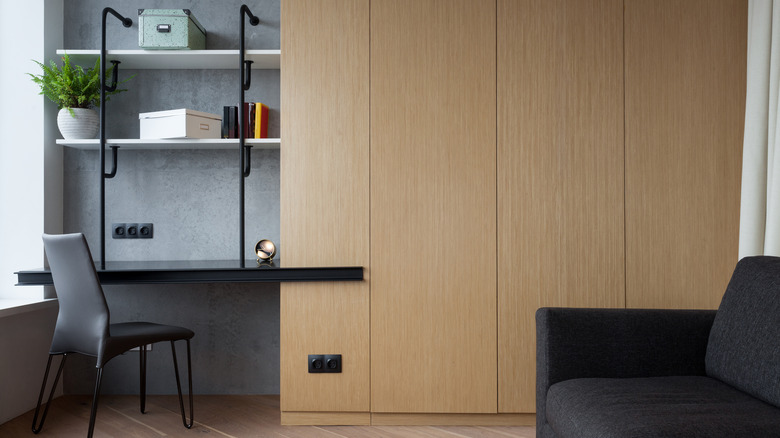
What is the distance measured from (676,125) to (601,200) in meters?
0.48

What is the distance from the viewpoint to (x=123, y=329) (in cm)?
255

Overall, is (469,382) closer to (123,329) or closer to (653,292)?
(653,292)

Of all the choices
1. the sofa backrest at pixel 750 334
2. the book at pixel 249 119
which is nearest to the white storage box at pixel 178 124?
the book at pixel 249 119

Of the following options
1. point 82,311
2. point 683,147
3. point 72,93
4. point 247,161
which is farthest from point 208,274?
point 683,147

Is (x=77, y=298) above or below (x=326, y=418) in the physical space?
above

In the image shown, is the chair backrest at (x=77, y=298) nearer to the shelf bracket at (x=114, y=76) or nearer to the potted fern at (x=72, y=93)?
the potted fern at (x=72, y=93)

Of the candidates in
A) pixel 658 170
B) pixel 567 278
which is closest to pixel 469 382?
pixel 567 278

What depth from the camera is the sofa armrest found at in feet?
6.51

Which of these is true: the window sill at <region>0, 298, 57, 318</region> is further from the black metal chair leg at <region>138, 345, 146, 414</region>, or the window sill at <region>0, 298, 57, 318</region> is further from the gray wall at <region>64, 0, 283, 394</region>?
the black metal chair leg at <region>138, 345, 146, 414</region>

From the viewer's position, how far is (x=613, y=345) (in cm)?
201

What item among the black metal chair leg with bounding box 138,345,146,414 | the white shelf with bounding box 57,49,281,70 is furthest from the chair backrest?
the white shelf with bounding box 57,49,281,70

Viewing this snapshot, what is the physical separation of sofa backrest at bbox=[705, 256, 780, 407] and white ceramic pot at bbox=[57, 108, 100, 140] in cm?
299

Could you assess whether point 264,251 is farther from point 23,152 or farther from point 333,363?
point 23,152

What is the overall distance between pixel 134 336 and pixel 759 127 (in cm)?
280
